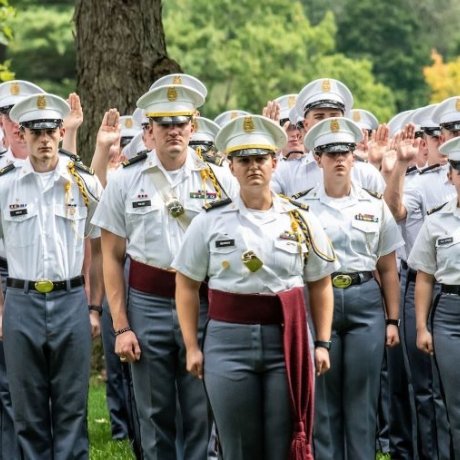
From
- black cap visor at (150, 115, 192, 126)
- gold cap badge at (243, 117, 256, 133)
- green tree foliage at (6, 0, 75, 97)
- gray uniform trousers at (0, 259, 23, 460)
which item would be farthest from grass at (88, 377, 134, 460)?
green tree foliage at (6, 0, 75, 97)

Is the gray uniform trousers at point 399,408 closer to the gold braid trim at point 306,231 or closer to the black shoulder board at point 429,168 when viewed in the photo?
the black shoulder board at point 429,168

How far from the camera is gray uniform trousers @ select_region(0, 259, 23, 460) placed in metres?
9.88

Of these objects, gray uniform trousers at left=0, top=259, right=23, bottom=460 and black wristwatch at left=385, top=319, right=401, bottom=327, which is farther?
gray uniform trousers at left=0, top=259, right=23, bottom=460

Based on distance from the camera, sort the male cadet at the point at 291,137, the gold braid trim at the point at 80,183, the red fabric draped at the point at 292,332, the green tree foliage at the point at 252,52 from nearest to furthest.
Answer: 1. the red fabric draped at the point at 292,332
2. the gold braid trim at the point at 80,183
3. the male cadet at the point at 291,137
4. the green tree foliage at the point at 252,52

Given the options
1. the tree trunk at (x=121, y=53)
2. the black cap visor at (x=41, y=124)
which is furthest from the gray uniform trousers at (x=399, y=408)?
the tree trunk at (x=121, y=53)

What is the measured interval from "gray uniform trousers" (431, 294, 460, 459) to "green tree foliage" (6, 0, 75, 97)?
3231cm

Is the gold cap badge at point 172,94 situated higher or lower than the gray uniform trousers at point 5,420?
higher

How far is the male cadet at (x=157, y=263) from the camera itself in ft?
29.0

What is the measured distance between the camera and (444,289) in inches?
363

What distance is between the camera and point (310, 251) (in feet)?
26.4

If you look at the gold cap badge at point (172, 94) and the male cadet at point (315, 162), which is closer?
the gold cap badge at point (172, 94)

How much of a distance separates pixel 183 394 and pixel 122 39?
6.59 meters

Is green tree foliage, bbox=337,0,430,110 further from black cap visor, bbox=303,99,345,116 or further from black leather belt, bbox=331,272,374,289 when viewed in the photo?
black leather belt, bbox=331,272,374,289

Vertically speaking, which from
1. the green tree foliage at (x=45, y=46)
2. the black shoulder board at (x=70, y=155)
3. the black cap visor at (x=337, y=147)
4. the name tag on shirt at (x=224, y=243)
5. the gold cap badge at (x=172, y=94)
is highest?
the green tree foliage at (x=45, y=46)
